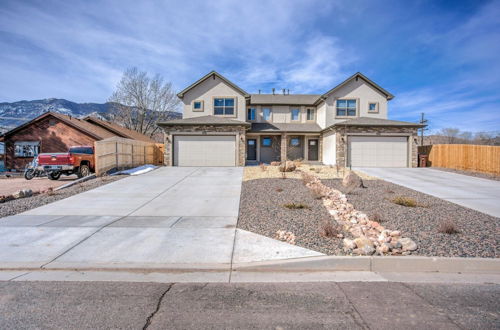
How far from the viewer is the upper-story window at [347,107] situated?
74.6 ft

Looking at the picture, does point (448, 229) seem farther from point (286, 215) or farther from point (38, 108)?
point (38, 108)

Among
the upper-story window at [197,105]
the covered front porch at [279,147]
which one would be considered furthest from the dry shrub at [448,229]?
the upper-story window at [197,105]

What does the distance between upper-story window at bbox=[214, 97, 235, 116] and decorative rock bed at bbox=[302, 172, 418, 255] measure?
51.4 ft

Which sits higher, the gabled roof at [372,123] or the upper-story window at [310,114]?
the upper-story window at [310,114]

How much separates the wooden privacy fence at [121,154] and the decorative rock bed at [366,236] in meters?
13.2

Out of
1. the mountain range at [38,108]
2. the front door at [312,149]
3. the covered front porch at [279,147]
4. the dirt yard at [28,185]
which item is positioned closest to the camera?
the dirt yard at [28,185]

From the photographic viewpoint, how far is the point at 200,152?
2031cm

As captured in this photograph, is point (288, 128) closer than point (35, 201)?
No

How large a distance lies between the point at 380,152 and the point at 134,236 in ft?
62.6

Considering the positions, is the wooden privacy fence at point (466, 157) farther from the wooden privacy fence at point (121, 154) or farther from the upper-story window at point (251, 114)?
the wooden privacy fence at point (121, 154)

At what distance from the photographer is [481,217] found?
23.1 feet

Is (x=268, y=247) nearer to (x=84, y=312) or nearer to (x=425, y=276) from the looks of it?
(x=425, y=276)

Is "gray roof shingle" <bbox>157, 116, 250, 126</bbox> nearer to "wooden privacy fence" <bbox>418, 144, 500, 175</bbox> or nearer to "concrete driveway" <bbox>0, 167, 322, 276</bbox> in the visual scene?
"concrete driveway" <bbox>0, 167, 322, 276</bbox>

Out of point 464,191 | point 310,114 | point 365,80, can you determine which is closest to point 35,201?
point 464,191
